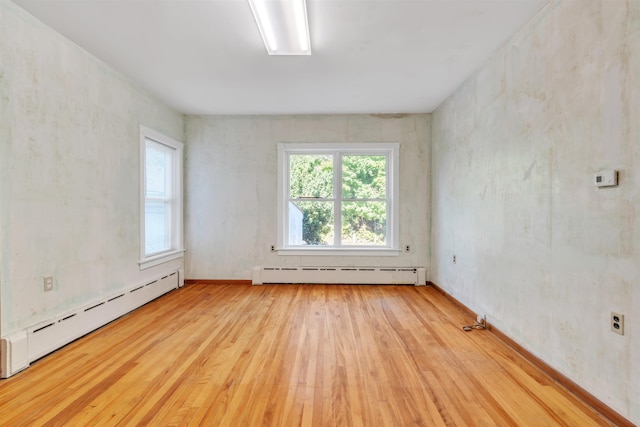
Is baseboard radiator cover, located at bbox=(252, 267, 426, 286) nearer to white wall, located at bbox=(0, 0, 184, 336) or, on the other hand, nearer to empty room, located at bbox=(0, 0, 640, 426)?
empty room, located at bbox=(0, 0, 640, 426)

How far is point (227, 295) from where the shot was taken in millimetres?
4105

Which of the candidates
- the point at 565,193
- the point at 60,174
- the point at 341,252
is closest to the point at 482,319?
the point at 565,193

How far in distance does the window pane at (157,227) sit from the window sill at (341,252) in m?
1.65

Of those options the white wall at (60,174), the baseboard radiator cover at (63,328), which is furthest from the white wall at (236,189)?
the white wall at (60,174)

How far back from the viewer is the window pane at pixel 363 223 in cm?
479

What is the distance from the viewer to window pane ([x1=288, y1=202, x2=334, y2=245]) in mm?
4801

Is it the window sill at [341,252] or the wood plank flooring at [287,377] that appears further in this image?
the window sill at [341,252]

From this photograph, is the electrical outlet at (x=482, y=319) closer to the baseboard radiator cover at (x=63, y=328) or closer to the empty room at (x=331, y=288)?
the empty room at (x=331, y=288)

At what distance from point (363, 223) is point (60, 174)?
12.1 ft

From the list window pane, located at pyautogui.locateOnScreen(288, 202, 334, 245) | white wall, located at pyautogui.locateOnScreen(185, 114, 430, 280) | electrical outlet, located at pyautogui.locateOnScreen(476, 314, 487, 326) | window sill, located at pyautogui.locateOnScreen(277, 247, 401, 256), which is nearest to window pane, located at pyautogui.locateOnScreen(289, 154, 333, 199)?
window pane, located at pyautogui.locateOnScreen(288, 202, 334, 245)

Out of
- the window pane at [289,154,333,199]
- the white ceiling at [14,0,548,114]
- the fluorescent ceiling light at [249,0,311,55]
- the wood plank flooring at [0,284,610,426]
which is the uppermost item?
the white ceiling at [14,0,548,114]

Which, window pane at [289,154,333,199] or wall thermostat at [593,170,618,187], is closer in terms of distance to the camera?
wall thermostat at [593,170,618,187]

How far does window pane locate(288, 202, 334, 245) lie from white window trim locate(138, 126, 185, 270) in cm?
167

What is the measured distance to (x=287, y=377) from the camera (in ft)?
6.81
